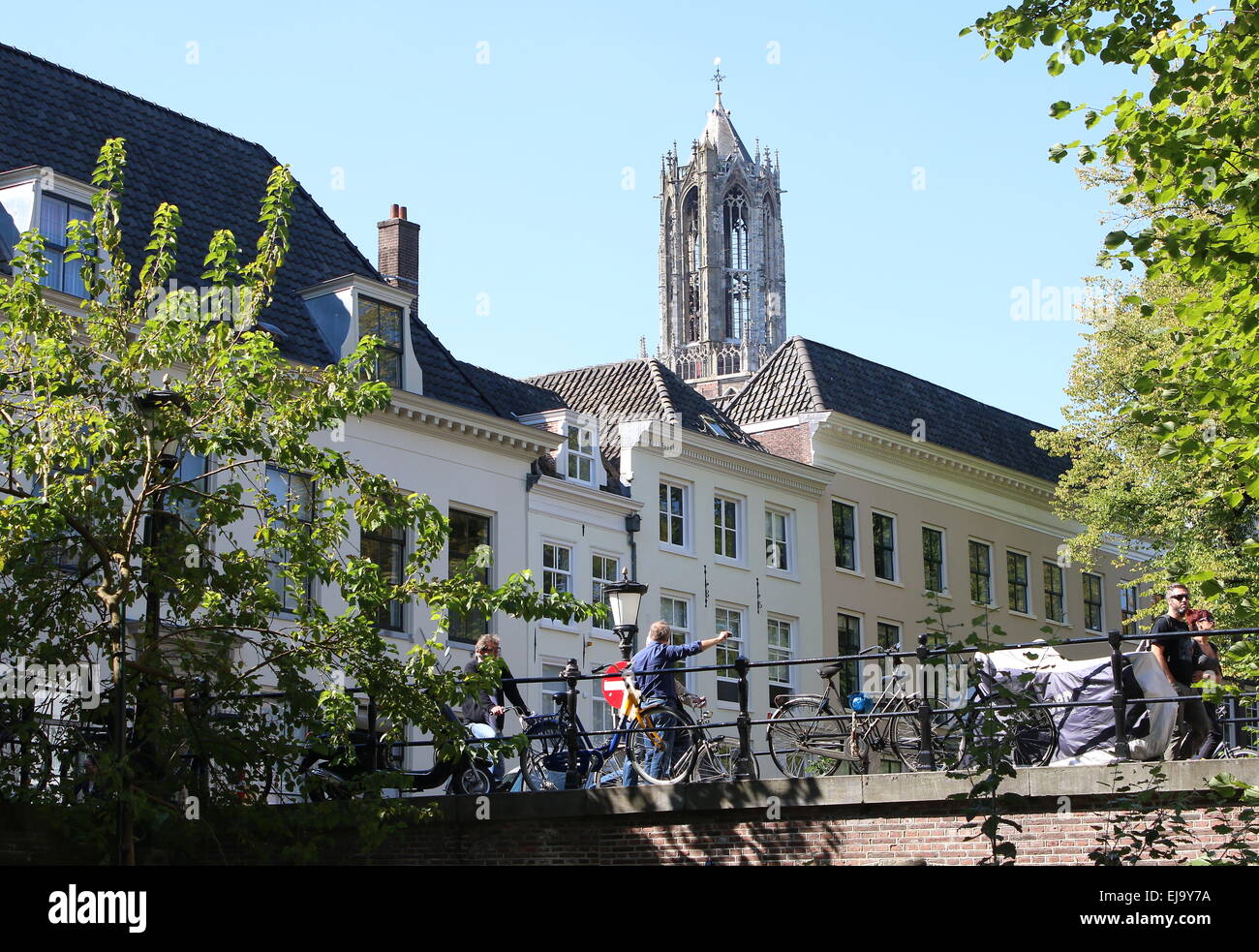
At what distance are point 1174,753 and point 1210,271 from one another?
14.6 ft

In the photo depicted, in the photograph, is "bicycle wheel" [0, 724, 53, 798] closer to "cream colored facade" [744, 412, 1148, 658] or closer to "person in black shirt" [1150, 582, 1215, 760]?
"person in black shirt" [1150, 582, 1215, 760]

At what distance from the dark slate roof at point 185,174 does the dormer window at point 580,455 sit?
9.04 ft

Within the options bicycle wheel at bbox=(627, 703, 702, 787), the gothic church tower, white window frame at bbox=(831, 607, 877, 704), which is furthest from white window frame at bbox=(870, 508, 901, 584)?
the gothic church tower

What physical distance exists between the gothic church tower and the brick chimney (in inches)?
3133

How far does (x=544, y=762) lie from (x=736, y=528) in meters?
20.3

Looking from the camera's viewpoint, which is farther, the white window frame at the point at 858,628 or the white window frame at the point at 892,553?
the white window frame at the point at 892,553

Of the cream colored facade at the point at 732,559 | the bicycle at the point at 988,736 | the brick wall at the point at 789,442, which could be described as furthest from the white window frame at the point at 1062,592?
the bicycle at the point at 988,736

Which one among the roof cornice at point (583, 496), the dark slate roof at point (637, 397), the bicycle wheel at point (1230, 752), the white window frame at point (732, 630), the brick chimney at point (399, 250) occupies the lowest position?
the bicycle wheel at point (1230, 752)

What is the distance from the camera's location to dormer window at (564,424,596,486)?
112 feet

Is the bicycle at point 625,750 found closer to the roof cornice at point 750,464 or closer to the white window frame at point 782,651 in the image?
the roof cornice at point 750,464

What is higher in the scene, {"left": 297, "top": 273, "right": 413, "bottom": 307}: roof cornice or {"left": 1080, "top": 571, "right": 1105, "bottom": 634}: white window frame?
{"left": 297, "top": 273, "right": 413, "bottom": 307}: roof cornice

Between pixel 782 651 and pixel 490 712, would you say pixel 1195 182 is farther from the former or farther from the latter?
pixel 782 651

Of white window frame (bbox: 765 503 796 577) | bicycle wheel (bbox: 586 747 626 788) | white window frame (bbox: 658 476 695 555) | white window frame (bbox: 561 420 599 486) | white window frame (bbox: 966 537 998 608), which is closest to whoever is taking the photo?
bicycle wheel (bbox: 586 747 626 788)

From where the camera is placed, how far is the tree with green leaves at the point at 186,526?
48.2 ft
